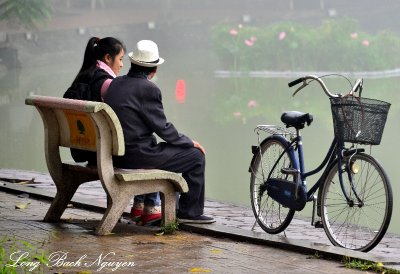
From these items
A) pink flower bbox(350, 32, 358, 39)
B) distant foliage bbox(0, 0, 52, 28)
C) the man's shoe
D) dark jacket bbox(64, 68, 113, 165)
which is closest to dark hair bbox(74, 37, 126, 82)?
dark jacket bbox(64, 68, 113, 165)

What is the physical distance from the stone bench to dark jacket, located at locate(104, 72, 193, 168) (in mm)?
79

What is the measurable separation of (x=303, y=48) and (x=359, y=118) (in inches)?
1558

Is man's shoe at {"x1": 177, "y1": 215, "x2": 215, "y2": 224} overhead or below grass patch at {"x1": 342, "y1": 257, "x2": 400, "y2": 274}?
overhead

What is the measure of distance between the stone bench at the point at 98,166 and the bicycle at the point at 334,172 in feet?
1.46

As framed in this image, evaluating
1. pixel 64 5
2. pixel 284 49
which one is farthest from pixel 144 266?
pixel 64 5

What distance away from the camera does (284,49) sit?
43.8m

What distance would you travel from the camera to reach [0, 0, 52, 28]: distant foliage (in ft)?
134

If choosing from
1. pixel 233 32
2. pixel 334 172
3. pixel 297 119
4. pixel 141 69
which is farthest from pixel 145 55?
pixel 233 32

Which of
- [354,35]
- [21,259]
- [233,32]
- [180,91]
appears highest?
[354,35]

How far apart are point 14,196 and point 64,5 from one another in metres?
44.4

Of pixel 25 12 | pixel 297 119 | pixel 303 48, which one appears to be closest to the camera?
pixel 297 119

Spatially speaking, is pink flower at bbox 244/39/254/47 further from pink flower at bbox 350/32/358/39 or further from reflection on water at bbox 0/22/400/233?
pink flower at bbox 350/32/358/39

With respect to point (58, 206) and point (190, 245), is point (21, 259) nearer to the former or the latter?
point (190, 245)

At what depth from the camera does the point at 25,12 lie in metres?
42.3
